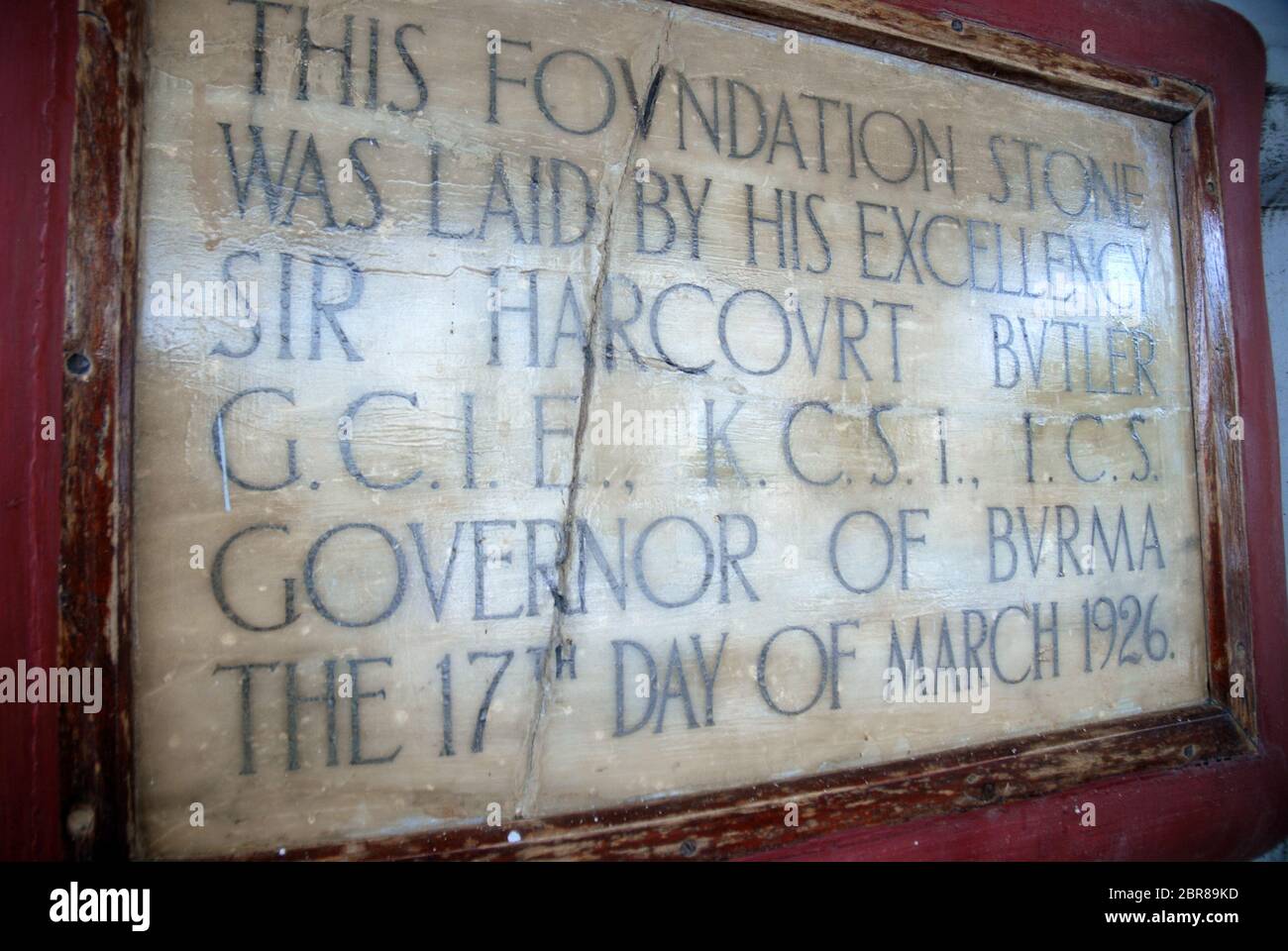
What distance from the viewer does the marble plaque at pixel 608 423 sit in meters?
0.90

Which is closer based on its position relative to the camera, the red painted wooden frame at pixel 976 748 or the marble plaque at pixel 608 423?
the red painted wooden frame at pixel 976 748

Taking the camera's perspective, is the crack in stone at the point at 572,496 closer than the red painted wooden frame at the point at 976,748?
No

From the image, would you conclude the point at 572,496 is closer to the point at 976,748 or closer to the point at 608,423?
the point at 608,423

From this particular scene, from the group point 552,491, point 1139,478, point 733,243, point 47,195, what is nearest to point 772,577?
point 552,491

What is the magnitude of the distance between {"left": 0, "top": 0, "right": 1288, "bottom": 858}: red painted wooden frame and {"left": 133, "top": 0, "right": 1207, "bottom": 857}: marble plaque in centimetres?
4

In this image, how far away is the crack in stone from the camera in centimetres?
97

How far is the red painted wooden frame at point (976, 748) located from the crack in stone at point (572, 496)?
0.09 meters

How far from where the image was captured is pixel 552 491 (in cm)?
101

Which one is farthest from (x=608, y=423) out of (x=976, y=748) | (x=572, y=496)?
(x=976, y=748)

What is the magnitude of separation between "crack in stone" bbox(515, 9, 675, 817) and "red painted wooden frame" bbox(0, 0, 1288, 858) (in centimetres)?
9

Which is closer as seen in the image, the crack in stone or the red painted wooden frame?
the red painted wooden frame

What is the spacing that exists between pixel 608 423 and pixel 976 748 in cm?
84

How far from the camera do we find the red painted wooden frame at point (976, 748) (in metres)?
0.78

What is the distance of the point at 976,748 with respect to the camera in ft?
3.89
